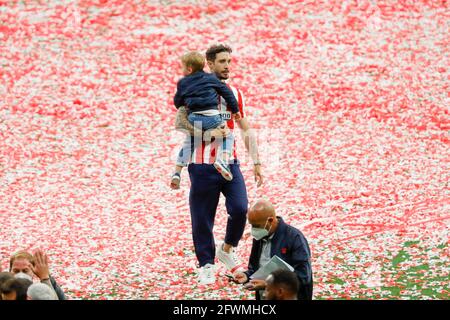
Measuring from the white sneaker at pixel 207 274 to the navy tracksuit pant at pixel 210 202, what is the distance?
0.05 m

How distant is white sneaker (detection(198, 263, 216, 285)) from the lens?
1009cm

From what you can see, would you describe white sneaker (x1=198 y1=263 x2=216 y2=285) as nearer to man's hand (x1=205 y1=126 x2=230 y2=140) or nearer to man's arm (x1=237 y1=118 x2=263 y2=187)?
man's arm (x1=237 y1=118 x2=263 y2=187)

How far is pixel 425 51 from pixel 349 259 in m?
9.38

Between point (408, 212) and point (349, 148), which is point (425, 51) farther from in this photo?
point (408, 212)

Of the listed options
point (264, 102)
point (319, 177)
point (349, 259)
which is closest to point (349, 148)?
point (319, 177)

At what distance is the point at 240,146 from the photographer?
16.2 m

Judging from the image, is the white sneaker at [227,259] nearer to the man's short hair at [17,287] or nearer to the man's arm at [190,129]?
the man's arm at [190,129]

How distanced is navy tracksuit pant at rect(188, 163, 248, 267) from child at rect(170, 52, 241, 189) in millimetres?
129

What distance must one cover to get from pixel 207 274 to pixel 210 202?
0.80 meters

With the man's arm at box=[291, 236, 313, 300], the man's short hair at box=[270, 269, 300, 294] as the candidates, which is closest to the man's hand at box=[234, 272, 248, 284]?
the man's arm at box=[291, 236, 313, 300]

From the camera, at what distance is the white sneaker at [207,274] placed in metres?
10.1

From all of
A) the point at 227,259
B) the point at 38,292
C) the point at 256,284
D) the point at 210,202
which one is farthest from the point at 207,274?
the point at 38,292

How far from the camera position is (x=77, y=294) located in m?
10.3

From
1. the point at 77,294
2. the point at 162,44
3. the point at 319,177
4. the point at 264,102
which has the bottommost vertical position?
the point at 77,294
